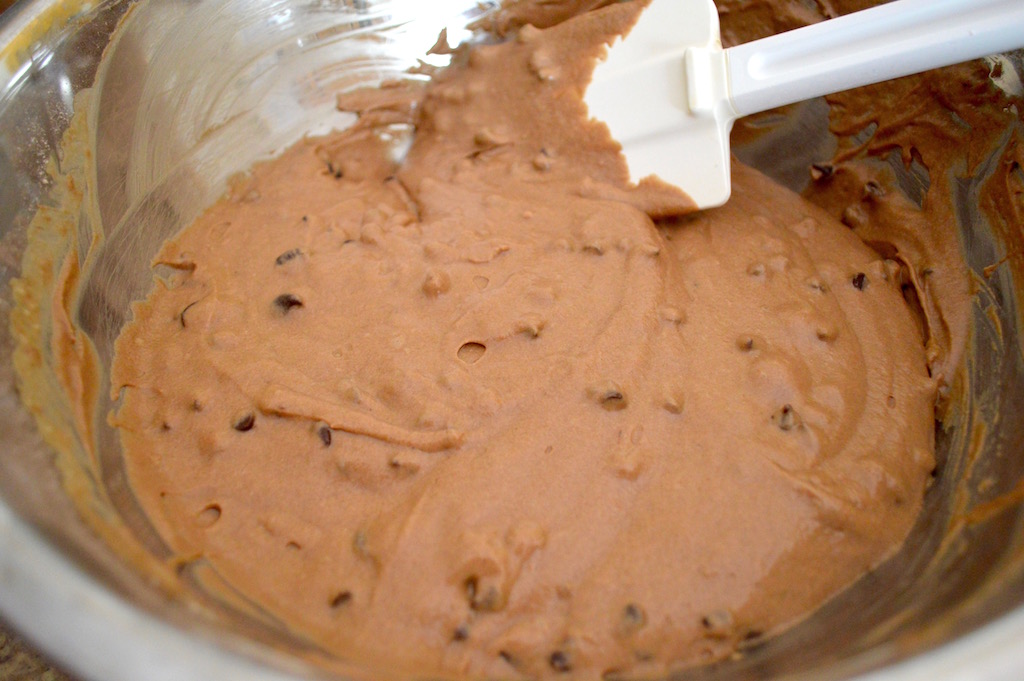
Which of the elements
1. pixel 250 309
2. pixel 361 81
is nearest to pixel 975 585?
pixel 250 309

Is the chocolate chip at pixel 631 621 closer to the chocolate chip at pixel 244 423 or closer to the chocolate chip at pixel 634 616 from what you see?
the chocolate chip at pixel 634 616

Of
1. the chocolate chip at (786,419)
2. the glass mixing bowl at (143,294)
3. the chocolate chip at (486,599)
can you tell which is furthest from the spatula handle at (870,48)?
the chocolate chip at (486,599)

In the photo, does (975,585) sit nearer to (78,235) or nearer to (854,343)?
(854,343)

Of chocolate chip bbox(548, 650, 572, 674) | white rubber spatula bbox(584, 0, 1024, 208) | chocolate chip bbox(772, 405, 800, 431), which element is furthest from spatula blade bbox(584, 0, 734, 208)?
chocolate chip bbox(548, 650, 572, 674)

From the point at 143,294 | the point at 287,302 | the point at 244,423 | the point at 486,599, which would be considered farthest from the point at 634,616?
the point at 143,294

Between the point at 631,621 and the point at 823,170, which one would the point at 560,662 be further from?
the point at 823,170

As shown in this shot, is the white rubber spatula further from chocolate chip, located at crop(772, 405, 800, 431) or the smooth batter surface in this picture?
chocolate chip, located at crop(772, 405, 800, 431)

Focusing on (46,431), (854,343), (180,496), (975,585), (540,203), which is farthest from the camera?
(540,203)
